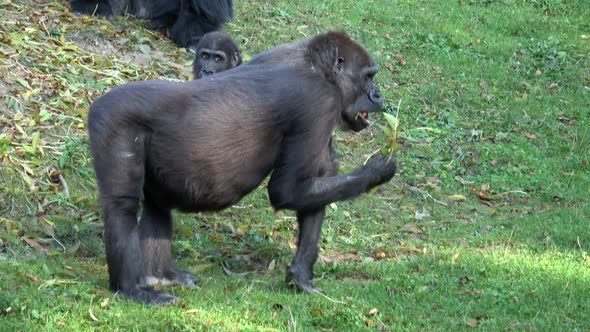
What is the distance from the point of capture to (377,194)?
7.41 meters

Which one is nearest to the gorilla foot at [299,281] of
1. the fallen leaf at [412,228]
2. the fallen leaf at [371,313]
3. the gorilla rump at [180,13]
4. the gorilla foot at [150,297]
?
the fallen leaf at [371,313]

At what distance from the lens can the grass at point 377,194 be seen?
14.9 feet

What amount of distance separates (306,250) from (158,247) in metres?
0.82

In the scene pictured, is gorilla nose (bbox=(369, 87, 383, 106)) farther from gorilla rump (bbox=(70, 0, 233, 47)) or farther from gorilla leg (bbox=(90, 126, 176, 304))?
gorilla rump (bbox=(70, 0, 233, 47))

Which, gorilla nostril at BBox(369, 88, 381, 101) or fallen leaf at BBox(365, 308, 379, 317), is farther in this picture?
gorilla nostril at BBox(369, 88, 381, 101)

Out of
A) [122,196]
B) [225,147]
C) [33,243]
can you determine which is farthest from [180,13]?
[122,196]

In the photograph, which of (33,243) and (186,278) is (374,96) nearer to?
(186,278)

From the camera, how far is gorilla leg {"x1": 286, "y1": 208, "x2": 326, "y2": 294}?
501cm

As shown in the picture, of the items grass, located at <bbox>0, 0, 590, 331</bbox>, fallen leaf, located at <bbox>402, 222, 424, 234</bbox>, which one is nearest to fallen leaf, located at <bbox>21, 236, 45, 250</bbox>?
grass, located at <bbox>0, 0, 590, 331</bbox>

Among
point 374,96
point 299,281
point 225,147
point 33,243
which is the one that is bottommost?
point 33,243

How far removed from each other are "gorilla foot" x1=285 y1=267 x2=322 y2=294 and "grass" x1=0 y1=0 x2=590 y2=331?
0.08 metres

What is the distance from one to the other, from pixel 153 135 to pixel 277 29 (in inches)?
222

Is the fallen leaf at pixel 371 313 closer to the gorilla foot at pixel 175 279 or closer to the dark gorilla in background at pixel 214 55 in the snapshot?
the gorilla foot at pixel 175 279

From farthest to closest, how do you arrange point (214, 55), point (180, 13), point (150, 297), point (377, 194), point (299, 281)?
point (180, 13) → point (377, 194) → point (214, 55) → point (299, 281) → point (150, 297)
